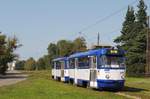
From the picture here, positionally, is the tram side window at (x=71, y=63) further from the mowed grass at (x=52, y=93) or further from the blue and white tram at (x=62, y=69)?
the mowed grass at (x=52, y=93)

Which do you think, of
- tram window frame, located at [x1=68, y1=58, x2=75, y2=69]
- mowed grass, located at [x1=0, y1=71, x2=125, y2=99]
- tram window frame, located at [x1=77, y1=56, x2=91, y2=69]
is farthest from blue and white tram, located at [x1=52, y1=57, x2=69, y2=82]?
mowed grass, located at [x1=0, y1=71, x2=125, y2=99]

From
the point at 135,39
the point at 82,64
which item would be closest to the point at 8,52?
the point at 135,39

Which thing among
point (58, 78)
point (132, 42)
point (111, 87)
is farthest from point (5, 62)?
point (111, 87)

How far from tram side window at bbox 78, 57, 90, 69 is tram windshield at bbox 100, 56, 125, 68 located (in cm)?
355

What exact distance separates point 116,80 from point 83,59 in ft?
22.9

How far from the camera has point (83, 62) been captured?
39844 mm

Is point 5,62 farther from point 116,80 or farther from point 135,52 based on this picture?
point 116,80

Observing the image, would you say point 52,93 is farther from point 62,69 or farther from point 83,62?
point 62,69

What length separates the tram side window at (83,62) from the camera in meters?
37.5

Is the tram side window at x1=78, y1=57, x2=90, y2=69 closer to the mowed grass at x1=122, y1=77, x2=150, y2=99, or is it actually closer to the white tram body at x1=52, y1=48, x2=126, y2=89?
the white tram body at x1=52, y1=48, x2=126, y2=89

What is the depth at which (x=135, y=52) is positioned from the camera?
92.6 metres

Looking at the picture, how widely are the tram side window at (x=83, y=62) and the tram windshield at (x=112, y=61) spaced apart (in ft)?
11.7

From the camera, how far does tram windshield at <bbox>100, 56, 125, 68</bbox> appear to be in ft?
110

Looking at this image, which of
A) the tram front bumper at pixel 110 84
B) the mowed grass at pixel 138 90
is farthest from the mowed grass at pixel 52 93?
the mowed grass at pixel 138 90
